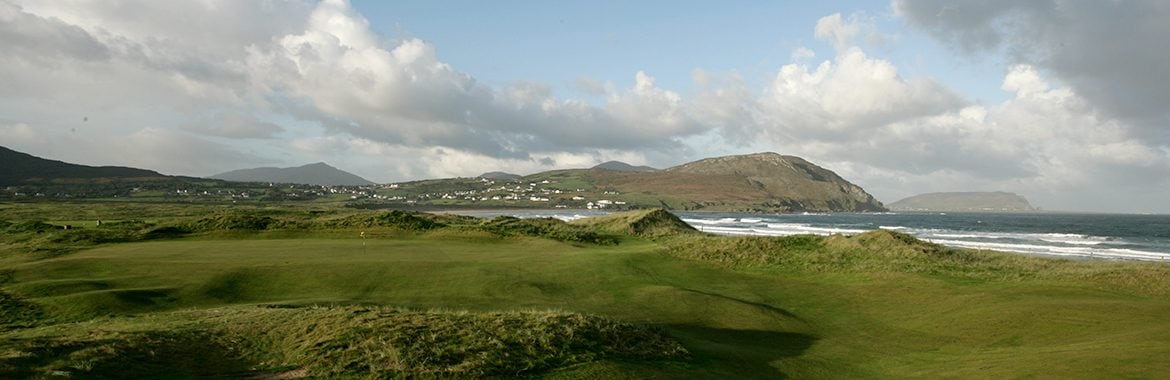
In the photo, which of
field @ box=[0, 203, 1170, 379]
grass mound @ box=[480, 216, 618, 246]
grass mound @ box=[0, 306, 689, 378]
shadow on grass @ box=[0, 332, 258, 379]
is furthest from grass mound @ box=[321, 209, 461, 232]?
shadow on grass @ box=[0, 332, 258, 379]

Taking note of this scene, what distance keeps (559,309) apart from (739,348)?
553 centimetres

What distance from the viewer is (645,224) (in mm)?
64812

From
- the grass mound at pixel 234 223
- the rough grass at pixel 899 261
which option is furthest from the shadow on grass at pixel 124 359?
the grass mound at pixel 234 223

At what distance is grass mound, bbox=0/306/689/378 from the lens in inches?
475

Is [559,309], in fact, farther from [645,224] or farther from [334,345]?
[645,224]

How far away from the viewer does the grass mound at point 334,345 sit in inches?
475

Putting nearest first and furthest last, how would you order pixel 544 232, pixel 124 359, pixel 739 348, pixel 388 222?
pixel 124 359 → pixel 739 348 → pixel 388 222 → pixel 544 232

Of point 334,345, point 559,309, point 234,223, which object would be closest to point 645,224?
point 234,223

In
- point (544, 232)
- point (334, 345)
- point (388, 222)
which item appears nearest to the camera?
point (334, 345)

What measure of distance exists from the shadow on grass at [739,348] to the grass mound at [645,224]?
38940mm

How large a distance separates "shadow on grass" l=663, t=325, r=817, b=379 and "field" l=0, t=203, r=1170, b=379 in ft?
0.36

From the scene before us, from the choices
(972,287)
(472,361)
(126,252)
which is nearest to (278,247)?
(126,252)

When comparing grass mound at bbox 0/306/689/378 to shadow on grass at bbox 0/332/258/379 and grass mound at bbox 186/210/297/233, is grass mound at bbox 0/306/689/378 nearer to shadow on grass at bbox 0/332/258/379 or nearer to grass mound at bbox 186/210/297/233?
shadow on grass at bbox 0/332/258/379

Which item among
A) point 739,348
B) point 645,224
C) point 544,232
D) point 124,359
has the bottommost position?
point 739,348
